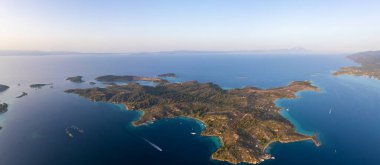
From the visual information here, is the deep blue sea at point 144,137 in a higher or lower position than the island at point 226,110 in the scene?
lower

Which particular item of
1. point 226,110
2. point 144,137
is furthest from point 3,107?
point 226,110

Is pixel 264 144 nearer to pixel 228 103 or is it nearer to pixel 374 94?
pixel 228 103

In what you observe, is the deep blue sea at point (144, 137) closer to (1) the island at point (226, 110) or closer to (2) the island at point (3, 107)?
(2) the island at point (3, 107)

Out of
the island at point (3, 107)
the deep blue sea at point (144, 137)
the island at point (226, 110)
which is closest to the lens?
the deep blue sea at point (144, 137)

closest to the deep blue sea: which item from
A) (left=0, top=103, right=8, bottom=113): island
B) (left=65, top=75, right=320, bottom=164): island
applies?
(left=0, top=103, right=8, bottom=113): island

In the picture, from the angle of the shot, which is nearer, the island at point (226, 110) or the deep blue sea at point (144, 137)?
the deep blue sea at point (144, 137)

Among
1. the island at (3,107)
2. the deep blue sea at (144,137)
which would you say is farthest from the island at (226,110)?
the island at (3,107)

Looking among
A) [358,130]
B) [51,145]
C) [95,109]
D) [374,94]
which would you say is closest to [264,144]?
[358,130]

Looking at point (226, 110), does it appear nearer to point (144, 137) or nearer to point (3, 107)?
point (144, 137)
